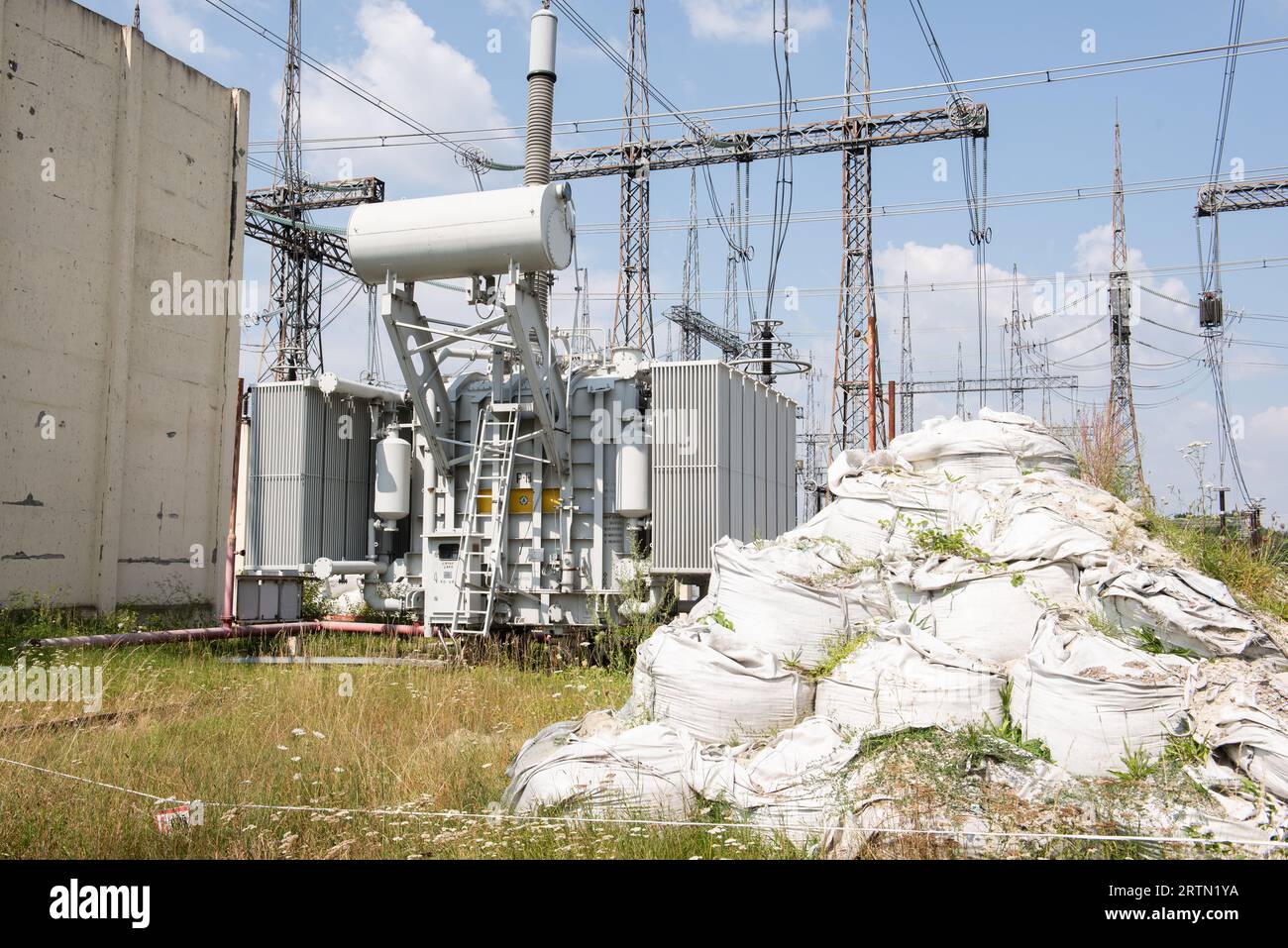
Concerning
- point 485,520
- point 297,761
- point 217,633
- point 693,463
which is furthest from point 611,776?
point 217,633

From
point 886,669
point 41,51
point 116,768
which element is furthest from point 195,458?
point 886,669

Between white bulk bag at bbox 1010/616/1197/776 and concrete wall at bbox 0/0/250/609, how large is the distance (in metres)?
9.73

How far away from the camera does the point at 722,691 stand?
5332 millimetres

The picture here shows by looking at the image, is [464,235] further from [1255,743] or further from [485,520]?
[1255,743]

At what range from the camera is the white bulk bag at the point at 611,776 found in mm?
→ 4574

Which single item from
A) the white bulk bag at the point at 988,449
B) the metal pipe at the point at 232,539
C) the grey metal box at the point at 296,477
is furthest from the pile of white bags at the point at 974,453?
the metal pipe at the point at 232,539

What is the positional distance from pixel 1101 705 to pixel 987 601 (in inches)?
46.2

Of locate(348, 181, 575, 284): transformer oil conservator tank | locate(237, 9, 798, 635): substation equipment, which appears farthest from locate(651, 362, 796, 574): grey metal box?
locate(348, 181, 575, 284): transformer oil conservator tank

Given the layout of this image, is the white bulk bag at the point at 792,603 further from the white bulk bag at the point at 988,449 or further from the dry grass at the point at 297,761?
the white bulk bag at the point at 988,449

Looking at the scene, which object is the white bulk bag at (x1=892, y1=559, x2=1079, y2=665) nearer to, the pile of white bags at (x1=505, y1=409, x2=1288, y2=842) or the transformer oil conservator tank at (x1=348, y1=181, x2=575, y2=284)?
the pile of white bags at (x1=505, y1=409, x2=1288, y2=842)

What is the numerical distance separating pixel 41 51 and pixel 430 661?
24.8ft

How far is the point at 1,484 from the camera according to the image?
10.0 m

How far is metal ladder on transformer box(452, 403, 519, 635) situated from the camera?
1034 cm
